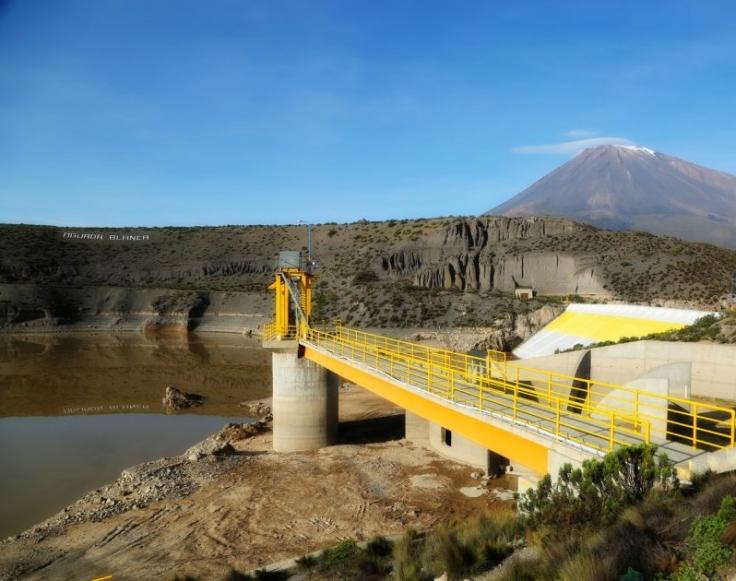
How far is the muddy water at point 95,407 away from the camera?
20.0m

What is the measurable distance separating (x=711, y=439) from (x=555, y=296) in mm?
57041

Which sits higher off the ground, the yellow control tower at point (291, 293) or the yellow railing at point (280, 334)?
the yellow control tower at point (291, 293)

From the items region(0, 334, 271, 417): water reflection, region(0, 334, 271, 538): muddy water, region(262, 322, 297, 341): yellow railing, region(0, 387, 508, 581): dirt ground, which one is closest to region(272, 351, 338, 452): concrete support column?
region(0, 387, 508, 581): dirt ground

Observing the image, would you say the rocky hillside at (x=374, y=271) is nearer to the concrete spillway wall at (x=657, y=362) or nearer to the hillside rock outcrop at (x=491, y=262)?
the hillside rock outcrop at (x=491, y=262)

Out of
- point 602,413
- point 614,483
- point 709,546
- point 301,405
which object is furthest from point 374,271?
point 709,546

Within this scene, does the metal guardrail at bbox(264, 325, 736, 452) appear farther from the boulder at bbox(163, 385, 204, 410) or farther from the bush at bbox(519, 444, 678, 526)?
the boulder at bbox(163, 385, 204, 410)

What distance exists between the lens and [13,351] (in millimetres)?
54125

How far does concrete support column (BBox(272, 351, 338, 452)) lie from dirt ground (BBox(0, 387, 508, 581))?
0.83 meters

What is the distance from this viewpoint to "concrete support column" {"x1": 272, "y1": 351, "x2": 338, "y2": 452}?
21.6 meters

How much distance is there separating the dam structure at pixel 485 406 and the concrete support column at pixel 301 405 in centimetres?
4

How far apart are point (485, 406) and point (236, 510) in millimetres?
8241

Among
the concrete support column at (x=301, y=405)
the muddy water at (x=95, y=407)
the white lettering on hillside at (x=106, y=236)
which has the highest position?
the white lettering on hillside at (x=106, y=236)

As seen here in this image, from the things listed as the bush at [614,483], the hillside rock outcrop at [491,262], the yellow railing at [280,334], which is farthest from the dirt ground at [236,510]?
the hillside rock outcrop at [491,262]

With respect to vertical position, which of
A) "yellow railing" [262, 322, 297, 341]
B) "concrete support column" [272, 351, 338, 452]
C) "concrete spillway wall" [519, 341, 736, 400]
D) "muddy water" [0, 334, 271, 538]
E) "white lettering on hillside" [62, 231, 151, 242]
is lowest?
"muddy water" [0, 334, 271, 538]
